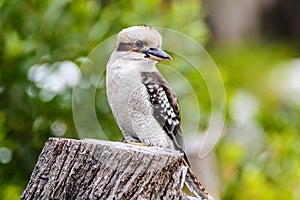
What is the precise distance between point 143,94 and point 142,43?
133 mm

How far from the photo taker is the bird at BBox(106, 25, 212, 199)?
186 cm

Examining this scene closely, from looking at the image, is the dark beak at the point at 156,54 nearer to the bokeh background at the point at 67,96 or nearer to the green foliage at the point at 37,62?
the bokeh background at the point at 67,96

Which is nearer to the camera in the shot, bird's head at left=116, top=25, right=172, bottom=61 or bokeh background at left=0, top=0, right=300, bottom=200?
bird's head at left=116, top=25, right=172, bottom=61

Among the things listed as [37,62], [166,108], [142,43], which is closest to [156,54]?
[142,43]

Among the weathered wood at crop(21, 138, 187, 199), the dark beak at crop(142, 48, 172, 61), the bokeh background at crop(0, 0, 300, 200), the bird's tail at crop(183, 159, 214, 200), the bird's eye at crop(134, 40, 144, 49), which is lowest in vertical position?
the bokeh background at crop(0, 0, 300, 200)

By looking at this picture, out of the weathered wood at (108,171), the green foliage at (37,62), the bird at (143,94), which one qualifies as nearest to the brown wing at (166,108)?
the bird at (143,94)

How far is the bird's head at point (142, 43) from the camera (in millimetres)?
1849

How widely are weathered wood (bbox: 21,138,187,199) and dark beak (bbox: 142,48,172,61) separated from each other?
0.21m

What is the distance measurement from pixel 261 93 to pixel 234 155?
3474 millimetres

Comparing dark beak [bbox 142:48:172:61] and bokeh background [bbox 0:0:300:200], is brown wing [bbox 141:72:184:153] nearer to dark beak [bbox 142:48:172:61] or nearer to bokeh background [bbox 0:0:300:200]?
dark beak [bbox 142:48:172:61]

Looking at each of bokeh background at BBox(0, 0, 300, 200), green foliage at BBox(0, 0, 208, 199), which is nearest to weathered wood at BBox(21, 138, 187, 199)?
bokeh background at BBox(0, 0, 300, 200)

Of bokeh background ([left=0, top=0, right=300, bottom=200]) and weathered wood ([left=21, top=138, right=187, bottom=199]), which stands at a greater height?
weathered wood ([left=21, top=138, right=187, bottom=199])

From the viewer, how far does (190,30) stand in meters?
3.41

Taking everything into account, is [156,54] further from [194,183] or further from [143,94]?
[194,183]
